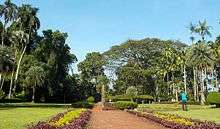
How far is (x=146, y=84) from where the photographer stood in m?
99.3

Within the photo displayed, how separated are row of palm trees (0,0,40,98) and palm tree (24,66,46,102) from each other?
206 cm

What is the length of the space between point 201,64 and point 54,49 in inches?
1121

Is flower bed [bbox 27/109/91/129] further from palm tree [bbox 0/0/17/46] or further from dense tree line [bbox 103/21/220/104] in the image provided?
dense tree line [bbox 103/21/220/104]

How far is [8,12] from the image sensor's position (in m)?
75.7

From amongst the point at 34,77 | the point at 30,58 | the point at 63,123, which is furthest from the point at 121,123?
the point at 30,58

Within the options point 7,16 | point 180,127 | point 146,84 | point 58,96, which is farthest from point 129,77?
point 180,127

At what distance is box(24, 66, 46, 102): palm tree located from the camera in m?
76.4

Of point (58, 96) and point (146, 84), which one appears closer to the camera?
point (58, 96)

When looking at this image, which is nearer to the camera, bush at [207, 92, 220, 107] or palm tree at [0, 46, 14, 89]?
bush at [207, 92, 220, 107]

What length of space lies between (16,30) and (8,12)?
4236 millimetres

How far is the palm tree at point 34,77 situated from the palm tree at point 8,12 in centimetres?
742

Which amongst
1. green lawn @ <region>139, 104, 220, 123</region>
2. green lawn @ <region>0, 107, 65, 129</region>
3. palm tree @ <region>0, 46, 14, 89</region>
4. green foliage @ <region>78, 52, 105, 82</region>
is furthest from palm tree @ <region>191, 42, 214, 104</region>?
green lawn @ <region>0, 107, 65, 129</region>

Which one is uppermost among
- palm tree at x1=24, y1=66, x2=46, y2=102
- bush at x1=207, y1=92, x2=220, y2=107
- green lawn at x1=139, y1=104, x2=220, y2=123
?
palm tree at x1=24, y1=66, x2=46, y2=102

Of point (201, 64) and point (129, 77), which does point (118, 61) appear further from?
point (201, 64)
